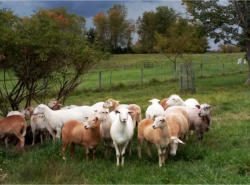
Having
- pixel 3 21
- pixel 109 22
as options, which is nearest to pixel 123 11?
pixel 109 22

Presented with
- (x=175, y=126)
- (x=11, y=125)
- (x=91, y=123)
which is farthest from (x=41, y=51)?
(x=175, y=126)

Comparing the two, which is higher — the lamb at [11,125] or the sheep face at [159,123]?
the sheep face at [159,123]

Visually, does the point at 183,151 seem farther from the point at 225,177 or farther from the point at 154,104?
the point at 154,104

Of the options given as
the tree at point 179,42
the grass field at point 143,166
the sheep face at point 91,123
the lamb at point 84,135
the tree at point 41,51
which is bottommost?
the grass field at point 143,166

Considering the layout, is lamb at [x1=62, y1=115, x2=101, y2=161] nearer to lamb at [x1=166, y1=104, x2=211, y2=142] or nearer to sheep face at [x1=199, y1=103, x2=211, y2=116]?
lamb at [x1=166, y1=104, x2=211, y2=142]

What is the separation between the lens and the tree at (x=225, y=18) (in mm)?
23312

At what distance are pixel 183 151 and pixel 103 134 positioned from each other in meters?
1.93

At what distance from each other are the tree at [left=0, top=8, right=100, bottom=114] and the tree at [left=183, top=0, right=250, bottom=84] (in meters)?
13.9

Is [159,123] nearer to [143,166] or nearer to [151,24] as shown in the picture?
[143,166]

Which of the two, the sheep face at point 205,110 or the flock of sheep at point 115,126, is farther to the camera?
the sheep face at point 205,110

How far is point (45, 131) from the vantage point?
10.2 m

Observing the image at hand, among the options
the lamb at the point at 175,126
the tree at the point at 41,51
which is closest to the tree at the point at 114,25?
the tree at the point at 41,51

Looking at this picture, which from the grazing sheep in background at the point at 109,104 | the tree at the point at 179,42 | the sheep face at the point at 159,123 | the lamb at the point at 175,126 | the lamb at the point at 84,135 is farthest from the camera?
the tree at the point at 179,42

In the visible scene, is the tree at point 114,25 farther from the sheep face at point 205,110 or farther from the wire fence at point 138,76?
the sheep face at point 205,110
